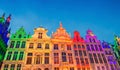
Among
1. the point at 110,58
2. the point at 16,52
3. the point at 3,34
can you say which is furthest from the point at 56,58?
the point at 3,34

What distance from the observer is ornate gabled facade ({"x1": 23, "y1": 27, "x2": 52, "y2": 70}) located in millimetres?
28800

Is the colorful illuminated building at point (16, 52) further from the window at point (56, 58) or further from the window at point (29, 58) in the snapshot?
the window at point (56, 58)

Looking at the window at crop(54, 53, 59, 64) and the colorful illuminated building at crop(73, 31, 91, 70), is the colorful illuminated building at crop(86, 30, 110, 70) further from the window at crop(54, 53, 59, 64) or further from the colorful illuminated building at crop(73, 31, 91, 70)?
the window at crop(54, 53, 59, 64)

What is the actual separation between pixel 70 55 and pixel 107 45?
448 inches

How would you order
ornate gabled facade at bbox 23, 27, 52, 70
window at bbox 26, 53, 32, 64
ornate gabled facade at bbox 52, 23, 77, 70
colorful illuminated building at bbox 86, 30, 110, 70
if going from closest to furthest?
ornate gabled facade at bbox 23, 27, 52, 70, window at bbox 26, 53, 32, 64, ornate gabled facade at bbox 52, 23, 77, 70, colorful illuminated building at bbox 86, 30, 110, 70

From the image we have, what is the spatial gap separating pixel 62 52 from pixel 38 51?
5.58m

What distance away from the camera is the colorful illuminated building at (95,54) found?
31.1m

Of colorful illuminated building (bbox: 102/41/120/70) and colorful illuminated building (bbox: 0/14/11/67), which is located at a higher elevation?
colorful illuminated building (bbox: 0/14/11/67)

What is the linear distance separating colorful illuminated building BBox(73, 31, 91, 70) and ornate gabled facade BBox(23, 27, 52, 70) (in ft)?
20.7

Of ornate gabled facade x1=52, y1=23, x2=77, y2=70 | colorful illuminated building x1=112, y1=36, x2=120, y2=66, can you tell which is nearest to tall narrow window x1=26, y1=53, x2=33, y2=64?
ornate gabled facade x1=52, y1=23, x2=77, y2=70

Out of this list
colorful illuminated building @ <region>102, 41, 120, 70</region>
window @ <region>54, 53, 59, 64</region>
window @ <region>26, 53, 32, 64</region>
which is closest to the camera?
window @ <region>26, 53, 32, 64</region>

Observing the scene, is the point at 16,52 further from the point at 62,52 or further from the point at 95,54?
the point at 95,54

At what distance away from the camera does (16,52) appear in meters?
30.2

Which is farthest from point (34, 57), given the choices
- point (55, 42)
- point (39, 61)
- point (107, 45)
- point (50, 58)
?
point (107, 45)
